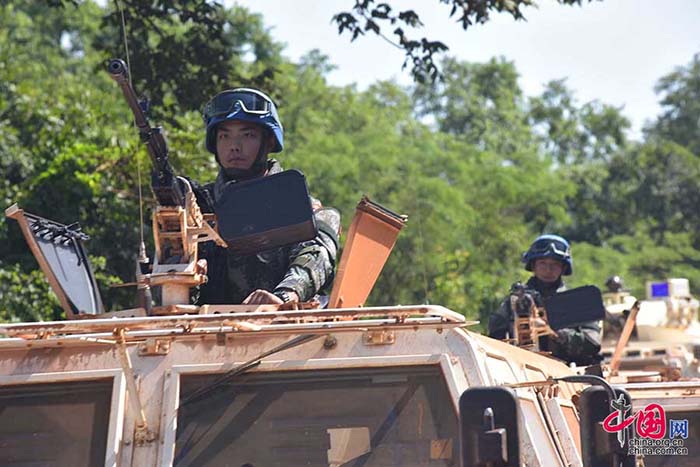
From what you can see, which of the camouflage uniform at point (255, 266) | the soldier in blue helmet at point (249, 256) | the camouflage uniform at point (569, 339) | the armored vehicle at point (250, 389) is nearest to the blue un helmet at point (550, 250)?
the camouflage uniform at point (569, 339)

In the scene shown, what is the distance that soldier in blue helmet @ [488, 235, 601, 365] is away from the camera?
10.2 m

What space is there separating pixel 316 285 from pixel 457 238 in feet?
64.4

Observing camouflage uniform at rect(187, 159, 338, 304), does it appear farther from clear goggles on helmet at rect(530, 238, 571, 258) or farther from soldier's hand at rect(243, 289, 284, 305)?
clear goggles on helmet at rect(530, 238, 571, 258)

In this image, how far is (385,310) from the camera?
5516 millimetres

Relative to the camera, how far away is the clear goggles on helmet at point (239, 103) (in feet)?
24.2

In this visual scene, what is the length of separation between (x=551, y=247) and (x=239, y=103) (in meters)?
4.43

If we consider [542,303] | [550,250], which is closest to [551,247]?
[550,250]

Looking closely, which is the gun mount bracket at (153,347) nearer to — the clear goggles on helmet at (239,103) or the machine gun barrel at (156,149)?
the machine gun barrel at (156,149)

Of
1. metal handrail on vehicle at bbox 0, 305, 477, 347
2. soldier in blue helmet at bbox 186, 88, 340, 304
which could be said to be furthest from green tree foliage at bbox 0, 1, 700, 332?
metal handrail on vehicle at bbox 0, 305, 477, 347

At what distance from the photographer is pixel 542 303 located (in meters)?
10.5

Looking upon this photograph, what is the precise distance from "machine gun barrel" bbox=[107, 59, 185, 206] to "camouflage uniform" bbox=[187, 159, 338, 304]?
0.92 metres

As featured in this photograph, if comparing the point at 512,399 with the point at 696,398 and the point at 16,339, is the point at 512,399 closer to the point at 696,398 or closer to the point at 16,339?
the point at 16,339

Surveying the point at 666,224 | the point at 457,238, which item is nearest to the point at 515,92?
the point at 666,224

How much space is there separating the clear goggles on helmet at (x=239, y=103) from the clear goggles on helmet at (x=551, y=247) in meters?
4.29
